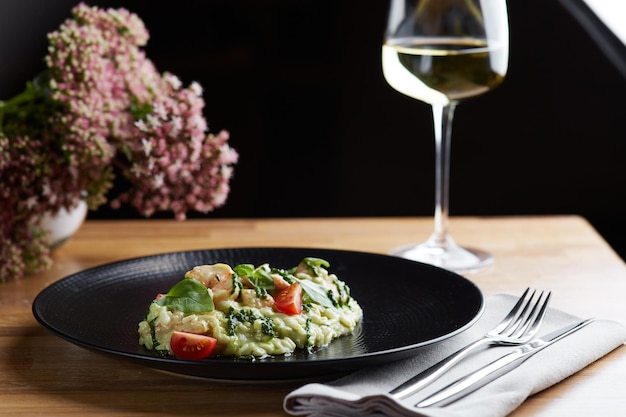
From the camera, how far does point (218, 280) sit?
4.28ft

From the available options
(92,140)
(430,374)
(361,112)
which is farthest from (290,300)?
(361,112)

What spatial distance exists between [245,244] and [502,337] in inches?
32.6

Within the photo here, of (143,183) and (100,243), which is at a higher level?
(143,183)

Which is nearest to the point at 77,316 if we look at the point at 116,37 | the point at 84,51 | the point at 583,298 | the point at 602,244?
the point at 84,51

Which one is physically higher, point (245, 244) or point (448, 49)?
point (448, 49)

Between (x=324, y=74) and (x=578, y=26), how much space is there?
0.89m

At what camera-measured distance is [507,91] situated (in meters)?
3.23

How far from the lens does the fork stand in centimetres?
109

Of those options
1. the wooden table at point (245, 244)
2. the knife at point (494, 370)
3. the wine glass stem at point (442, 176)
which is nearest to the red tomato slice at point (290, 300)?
the wooden table at point (245, 244)

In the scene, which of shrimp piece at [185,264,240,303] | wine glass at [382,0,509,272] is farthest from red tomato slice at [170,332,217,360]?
wine glass at [382,0,509,272]

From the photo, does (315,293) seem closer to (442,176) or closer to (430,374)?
(430,374)

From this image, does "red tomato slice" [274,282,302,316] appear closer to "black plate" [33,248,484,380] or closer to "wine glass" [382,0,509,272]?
"black plate" [33,248,484,380]

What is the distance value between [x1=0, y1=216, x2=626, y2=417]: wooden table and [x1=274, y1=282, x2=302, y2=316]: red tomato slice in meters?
0.12

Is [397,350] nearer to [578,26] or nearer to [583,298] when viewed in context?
[583,298]
